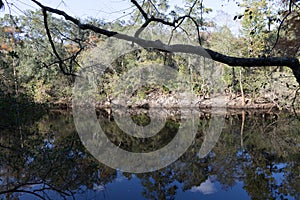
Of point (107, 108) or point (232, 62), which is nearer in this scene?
point (232, 62)

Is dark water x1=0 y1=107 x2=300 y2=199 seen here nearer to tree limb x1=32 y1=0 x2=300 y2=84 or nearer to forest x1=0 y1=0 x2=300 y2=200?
forest x1=0 y1=0 x2=300 y2=200

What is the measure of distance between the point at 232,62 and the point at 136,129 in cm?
895

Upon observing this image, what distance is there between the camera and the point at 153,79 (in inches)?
617

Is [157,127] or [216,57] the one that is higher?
[157,127]

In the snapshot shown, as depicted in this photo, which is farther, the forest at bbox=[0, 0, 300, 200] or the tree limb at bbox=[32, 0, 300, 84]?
the forest at bbox=[0, 0, 300, 200]

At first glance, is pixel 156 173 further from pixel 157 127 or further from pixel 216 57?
pixel 157 127

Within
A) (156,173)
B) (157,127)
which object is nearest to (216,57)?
(156,173)

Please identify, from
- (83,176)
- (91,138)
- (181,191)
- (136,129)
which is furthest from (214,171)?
(136,129)

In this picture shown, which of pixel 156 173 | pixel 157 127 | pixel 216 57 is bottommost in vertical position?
pixel 156 173

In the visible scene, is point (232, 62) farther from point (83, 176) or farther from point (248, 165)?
point (248, 165)

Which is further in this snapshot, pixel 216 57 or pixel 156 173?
pixel 156 173

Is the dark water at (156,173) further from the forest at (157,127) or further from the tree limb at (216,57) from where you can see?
the tree limb at (216,57)

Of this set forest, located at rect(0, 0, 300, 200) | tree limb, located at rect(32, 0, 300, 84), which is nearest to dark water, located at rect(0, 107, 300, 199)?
forest, located at rect(0, 0, 300, 200)

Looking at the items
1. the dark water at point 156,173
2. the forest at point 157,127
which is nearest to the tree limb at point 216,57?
the forest at point 157,127
